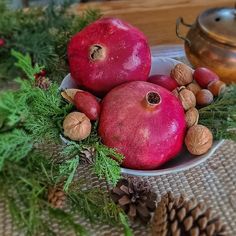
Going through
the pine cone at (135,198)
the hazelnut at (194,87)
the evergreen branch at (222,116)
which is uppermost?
the hazelnut at (194,87)

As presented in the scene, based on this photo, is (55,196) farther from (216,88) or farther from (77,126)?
(216,88)

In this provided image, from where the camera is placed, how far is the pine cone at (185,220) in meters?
0.39

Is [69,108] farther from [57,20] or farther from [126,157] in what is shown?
[57,20]

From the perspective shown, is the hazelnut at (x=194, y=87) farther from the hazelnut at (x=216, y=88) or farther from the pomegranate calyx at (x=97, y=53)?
the pomegranate calyx at (x=97, y=53)

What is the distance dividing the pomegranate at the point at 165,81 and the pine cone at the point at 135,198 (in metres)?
0.15

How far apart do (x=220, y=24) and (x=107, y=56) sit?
9.0 inches

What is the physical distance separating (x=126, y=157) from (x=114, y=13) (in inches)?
19.7

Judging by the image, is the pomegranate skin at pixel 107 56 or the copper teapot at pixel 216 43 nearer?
the pomegranate skin at pixel 107 56

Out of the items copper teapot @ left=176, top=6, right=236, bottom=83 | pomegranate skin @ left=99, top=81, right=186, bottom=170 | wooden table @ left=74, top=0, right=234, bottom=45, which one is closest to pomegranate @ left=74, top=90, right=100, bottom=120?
pomegranate skin @ left=99, top=81, right=186, bottom=170

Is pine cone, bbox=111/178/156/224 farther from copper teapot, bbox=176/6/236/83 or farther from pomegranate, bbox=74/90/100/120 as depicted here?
copper teapot, bbox=176/6/236/83

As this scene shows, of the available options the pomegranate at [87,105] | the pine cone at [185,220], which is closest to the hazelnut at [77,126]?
the pomegranate at [87,105]

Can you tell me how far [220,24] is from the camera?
2.18 ft

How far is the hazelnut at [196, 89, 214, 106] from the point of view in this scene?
0.54 meters

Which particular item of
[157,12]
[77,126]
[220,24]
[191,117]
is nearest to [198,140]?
[191,117]
